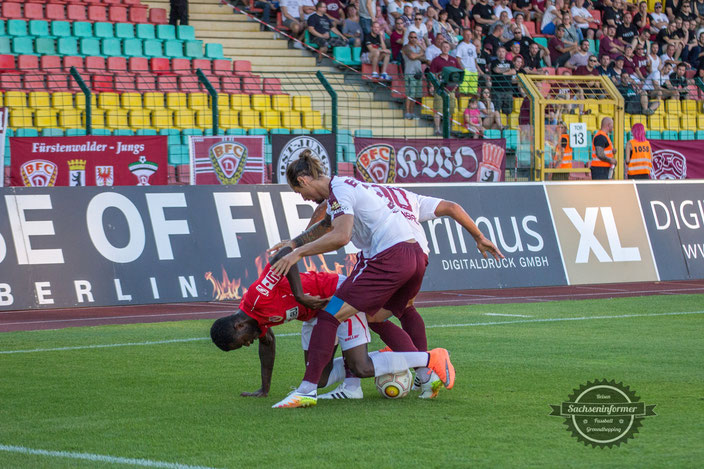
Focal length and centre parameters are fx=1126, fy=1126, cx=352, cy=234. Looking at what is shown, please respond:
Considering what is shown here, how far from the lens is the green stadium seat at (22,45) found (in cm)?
2184

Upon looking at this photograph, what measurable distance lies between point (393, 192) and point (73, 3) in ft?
58.2

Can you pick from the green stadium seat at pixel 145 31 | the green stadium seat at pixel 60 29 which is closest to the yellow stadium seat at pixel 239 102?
the green stadium seat at pixel 145 31

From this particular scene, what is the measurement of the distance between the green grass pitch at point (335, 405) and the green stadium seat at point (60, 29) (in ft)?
40.0

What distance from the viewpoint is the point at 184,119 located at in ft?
68.3

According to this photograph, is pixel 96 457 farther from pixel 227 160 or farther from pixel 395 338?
pixel 227 160

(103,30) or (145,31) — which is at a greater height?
(103,30)

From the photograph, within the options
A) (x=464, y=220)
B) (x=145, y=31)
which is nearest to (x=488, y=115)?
(x=145, y=31)

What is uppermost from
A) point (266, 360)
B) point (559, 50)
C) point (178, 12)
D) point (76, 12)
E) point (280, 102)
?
point (266, 360)

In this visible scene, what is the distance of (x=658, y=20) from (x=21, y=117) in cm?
1949

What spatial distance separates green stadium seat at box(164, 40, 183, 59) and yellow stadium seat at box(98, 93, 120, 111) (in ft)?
10.8

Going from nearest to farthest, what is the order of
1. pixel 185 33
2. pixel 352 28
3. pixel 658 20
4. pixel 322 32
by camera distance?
pixel 185 33 < pixel 322 32 < pixel 352 28 < pixel 658 20

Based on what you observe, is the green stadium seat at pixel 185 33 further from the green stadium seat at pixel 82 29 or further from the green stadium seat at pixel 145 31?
the green stadium seat at pixel 82 29

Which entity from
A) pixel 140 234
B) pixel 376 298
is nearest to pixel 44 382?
pixel 376 298

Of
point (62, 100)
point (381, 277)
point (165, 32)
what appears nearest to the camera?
point (381, 277)
